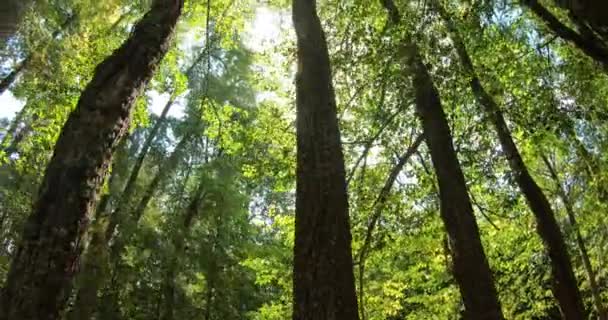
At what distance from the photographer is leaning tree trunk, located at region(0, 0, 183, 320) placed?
274 cm

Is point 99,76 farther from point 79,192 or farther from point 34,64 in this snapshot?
point 34,64

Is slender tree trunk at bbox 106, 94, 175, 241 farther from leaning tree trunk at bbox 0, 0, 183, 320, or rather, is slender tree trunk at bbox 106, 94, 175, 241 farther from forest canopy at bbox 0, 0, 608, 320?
leaning tree trunk at bbox 0, 0, 183, 320

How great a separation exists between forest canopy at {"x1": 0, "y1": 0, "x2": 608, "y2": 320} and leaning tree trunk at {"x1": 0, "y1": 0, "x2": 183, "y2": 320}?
0.04 feet

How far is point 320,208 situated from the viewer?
11.5 ft

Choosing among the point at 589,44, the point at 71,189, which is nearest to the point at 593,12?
the point at 589,44

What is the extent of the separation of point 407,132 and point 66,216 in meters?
6.21

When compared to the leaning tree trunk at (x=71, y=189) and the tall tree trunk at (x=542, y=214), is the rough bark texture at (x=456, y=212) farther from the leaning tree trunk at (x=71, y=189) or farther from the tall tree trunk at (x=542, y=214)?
the leaning tree trunk at (x=71, y=189)

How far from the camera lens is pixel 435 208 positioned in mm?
9383

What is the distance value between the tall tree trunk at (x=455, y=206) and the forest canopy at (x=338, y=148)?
24 millimetres

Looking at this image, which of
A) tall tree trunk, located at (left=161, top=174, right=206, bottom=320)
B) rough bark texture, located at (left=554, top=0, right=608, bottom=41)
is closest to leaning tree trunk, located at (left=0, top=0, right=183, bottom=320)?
rough bark texture, located at (left=554, top=0, right=608, bottom=41)

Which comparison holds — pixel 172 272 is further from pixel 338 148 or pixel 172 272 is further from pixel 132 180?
pixel 338 148

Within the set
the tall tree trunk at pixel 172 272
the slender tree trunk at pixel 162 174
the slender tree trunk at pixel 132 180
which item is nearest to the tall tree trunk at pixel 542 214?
the slender tree trunk at pixel 132 180

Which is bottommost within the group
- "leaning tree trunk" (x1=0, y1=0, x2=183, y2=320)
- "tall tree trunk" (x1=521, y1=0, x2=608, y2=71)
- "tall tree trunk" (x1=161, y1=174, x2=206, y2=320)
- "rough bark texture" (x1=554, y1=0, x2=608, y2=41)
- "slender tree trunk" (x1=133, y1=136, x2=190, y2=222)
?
"leaning tree trunk" (x1=0, y1=0, x2=183, y2=320)

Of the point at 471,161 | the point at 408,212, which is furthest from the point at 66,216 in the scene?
the point at 408,212
